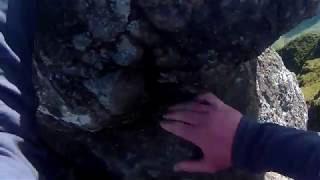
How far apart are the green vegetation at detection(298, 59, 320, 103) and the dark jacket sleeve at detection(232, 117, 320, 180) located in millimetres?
4334

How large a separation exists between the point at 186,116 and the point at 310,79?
5.78 m

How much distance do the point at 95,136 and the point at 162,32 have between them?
2.61 ft

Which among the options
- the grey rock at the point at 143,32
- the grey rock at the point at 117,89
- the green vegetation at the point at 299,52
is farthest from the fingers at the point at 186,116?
the green vegetation at the point at 299,52

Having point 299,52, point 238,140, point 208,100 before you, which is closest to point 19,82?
point 208,100

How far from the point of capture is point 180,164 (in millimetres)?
3166

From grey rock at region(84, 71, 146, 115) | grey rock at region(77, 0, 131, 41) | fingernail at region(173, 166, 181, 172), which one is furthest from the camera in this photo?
fingernail at region(173, 166, 181, 172)

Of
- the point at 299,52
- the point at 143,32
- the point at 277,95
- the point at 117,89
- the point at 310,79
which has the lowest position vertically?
the point at 299,52

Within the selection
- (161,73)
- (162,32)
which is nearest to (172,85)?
(161,73)

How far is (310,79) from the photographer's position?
27.5ft

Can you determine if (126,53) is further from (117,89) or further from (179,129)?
(179,129)

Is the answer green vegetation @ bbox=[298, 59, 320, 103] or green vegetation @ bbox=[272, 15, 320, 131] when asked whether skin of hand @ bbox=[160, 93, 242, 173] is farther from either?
green vegetation @ bbox=[298, 59, 320, 103]

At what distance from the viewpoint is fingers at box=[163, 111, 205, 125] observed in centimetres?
297

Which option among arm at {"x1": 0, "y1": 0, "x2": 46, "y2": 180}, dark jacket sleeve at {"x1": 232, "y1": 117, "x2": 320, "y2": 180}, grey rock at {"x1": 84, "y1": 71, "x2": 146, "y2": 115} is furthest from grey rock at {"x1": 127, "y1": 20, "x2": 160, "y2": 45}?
arm at {"x1": 0, "y1": 0, "x2": 46, "y2": 180}

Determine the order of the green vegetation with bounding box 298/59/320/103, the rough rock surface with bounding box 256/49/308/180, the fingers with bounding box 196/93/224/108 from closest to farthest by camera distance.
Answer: the fingers with bounding box 196/93/224/108 < the rough rock surface with bounding box 256/49/308/180 < the green vegetation with bounding box 298/59/320/103
